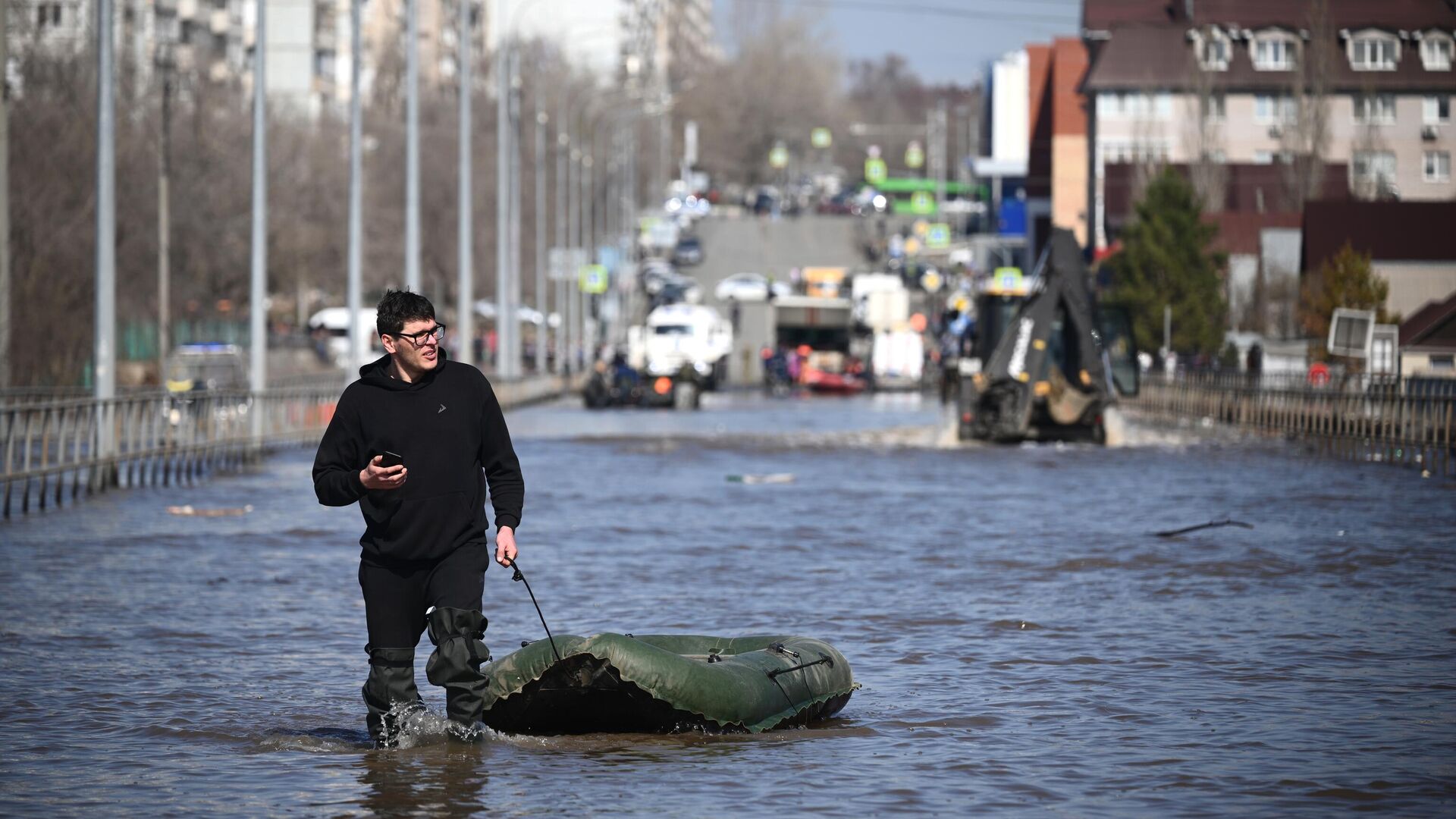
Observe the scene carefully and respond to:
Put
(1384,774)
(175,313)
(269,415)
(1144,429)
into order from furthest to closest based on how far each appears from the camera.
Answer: (175,313), (1144,429), (269,415), (1384,774)

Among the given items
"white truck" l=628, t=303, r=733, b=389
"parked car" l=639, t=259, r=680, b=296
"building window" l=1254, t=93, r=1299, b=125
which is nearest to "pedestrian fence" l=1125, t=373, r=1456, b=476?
"white truck" l=628, t=303, r=733, b=389

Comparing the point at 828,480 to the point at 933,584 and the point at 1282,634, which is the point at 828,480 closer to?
the point at 933,584

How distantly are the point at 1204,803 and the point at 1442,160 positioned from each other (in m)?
94.4

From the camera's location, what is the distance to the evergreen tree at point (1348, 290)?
54.2 m

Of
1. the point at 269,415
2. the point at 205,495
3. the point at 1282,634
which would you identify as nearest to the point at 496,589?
the point at 1282,634

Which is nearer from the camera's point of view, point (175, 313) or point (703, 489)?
point (703, 489)

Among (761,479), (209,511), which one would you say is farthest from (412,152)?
(209,511)

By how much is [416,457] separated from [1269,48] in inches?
3906

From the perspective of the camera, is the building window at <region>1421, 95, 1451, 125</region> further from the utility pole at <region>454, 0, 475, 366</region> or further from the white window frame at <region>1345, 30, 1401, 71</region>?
the utility pole at <region>454, 0, 475, 366</region>

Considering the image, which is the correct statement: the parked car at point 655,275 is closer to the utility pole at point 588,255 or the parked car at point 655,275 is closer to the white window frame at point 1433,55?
the utility pole at point 588,255

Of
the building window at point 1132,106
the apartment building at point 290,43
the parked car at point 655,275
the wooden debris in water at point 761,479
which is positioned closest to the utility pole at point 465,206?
the wooden debris in water at point 761,479

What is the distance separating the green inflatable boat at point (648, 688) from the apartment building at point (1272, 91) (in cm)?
7719

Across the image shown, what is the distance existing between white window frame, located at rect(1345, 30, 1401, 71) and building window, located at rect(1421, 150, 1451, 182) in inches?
164

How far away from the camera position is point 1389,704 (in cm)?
1173
